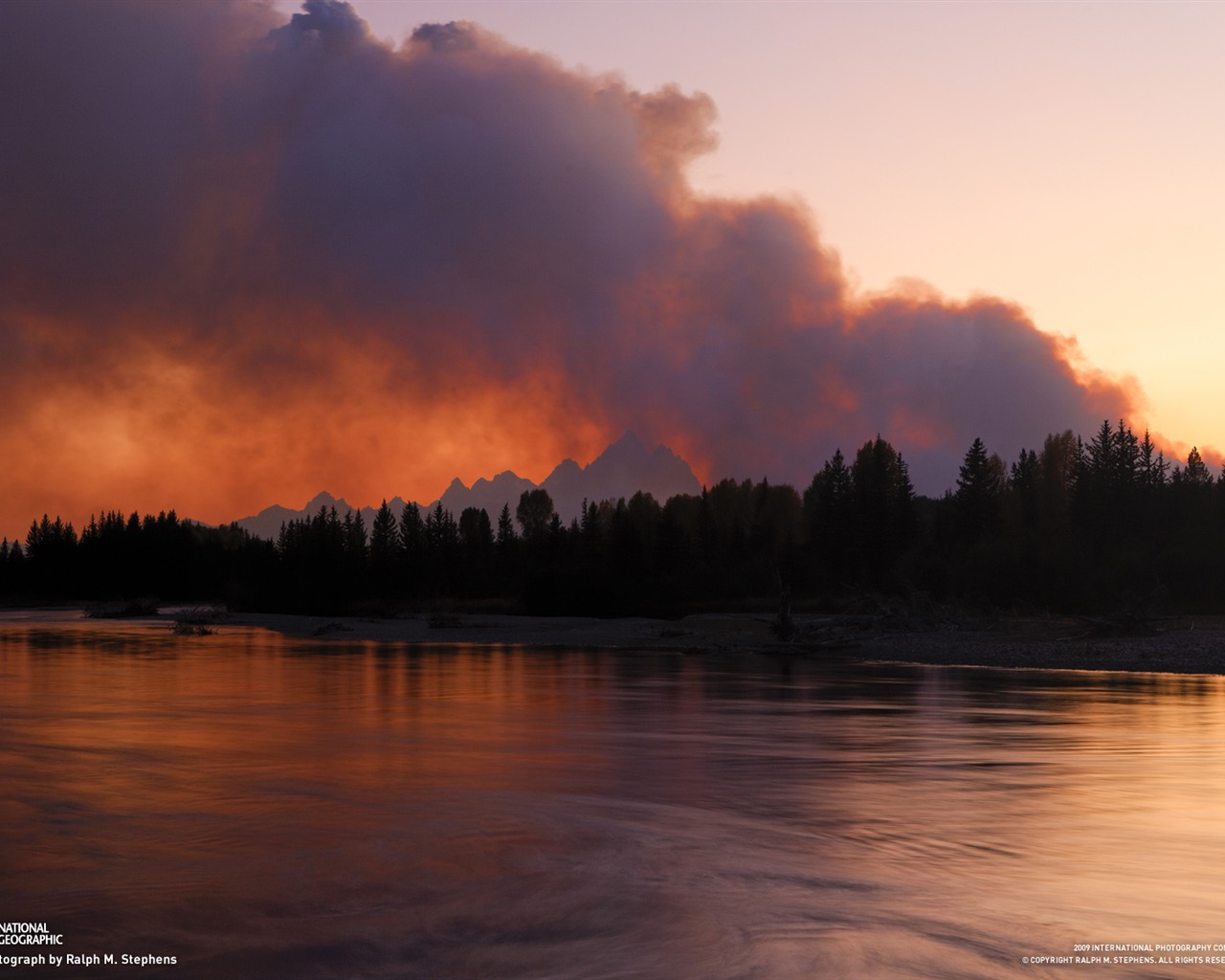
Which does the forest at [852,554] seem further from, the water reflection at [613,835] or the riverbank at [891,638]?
the water reflection at [613,835]

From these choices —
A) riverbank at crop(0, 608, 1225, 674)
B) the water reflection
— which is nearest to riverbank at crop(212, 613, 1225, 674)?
riverbank at crop(0, 608, 1225, 674)

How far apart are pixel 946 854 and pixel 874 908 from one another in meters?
2.78

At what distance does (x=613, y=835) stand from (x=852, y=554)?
352 feet

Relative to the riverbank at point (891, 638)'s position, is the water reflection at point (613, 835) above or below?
above

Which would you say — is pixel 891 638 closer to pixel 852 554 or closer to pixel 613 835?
pixel 613 835

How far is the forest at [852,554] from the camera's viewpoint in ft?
292

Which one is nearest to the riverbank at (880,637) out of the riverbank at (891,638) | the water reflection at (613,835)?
the riverbank at (891,638)

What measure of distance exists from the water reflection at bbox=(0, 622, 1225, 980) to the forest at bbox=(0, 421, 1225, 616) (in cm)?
3496

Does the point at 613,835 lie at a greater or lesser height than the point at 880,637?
greater

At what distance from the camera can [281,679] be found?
1576 inches

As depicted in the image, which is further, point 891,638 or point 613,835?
point 891,638

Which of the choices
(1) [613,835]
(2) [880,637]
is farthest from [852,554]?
(1) [613,835]

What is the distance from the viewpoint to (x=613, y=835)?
14.9m

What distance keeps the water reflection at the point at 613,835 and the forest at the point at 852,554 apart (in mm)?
34957
